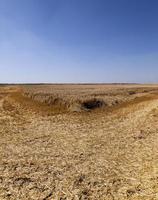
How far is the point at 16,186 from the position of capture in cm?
1112

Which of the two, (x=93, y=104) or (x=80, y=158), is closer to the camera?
(x=80, y=158)

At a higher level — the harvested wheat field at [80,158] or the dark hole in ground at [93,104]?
the dark hole in ground at [93,104]

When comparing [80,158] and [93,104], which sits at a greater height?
[93,104]

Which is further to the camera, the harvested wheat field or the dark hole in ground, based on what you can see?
the dark hole in ground

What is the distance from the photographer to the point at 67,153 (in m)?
16.0

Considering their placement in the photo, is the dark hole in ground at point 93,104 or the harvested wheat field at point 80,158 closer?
the harvested wheat field at point 80,158

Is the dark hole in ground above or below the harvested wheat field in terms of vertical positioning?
above

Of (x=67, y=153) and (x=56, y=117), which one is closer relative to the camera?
(x=67, y=153)

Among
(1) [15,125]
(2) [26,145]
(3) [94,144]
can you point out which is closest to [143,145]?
(3) [94,144]

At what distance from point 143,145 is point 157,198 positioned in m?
7.62

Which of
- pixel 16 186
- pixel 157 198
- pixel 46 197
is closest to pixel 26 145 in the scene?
pixel 16 186

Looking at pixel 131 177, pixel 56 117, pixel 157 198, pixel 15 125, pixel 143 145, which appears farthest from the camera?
pixel 56 117

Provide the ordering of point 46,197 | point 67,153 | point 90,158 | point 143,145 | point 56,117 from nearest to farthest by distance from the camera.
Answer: point 46,197
point 90,158
point 67,153
point 143,145
point 56,117

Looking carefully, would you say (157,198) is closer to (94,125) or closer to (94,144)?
(94,144)
